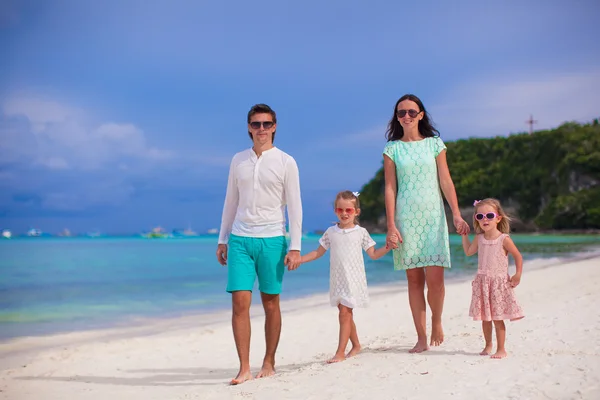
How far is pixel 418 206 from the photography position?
486 centimetres

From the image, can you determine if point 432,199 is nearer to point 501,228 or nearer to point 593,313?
point 501,228

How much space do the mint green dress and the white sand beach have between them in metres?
0.78

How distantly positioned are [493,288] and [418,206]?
34.5 inches

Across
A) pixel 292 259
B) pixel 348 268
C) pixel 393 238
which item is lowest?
pixel 348 268

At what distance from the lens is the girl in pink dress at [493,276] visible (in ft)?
14.3

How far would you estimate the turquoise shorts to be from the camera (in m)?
4.55

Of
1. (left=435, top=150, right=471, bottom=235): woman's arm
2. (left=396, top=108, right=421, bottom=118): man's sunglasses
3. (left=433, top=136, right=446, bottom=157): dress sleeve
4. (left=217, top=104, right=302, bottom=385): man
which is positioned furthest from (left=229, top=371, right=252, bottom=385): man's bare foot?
(left=396, top=108, right=421, bottom=118): man's sunglasses

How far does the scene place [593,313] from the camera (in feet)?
20.1

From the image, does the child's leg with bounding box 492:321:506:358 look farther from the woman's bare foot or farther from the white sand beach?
the woman's bare foot

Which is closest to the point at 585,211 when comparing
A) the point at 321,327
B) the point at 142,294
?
the point at 142,294

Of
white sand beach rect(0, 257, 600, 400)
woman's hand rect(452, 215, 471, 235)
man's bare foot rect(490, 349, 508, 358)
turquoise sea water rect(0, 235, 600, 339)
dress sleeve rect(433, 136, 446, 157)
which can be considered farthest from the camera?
turquoise sea water rect(0, 235, 600, 339)

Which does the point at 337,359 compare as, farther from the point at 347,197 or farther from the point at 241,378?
the point at 347,197

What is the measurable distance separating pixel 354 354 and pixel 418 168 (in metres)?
1.63

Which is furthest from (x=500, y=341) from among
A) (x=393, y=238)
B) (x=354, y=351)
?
(x=354, y=351)
